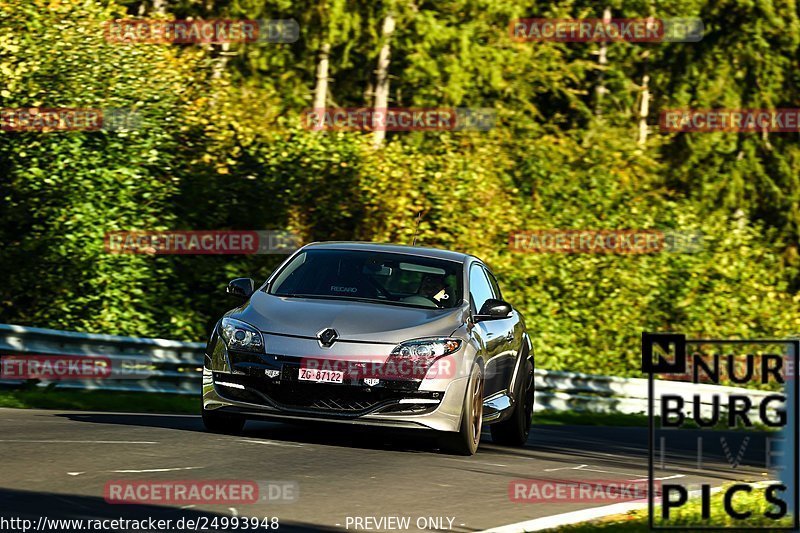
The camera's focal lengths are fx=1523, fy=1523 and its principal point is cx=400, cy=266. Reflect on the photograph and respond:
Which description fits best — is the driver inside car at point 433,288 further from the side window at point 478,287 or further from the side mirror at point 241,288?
the side mirror at point 241,288

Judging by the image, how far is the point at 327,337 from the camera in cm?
1169

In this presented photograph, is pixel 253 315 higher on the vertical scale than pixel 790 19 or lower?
lower

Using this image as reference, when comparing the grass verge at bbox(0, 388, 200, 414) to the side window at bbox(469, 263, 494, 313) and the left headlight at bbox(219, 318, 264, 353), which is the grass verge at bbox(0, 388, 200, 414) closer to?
the left headlight at bbox(219, 318, 264, 353)

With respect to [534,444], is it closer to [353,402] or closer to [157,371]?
[353,402]

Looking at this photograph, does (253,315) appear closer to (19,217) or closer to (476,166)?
(19,217)

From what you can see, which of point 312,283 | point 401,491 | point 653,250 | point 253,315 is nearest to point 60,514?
point 401,491

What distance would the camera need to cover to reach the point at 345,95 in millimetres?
43062

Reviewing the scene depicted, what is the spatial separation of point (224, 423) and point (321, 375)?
1437 mm

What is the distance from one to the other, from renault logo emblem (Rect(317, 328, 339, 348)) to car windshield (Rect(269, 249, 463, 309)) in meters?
0.97

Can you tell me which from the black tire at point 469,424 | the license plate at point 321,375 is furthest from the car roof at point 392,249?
the license plate at point 321,375

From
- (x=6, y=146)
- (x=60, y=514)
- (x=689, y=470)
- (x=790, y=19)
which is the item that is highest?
(x=790, y=19)

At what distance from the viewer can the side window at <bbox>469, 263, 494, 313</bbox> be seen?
13312 millimetres

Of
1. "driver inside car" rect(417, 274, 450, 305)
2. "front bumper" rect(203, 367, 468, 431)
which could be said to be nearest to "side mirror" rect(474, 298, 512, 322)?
"driver inside car" rect(417, 274, 450, 305)

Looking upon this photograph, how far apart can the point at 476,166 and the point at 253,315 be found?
17951 mm
